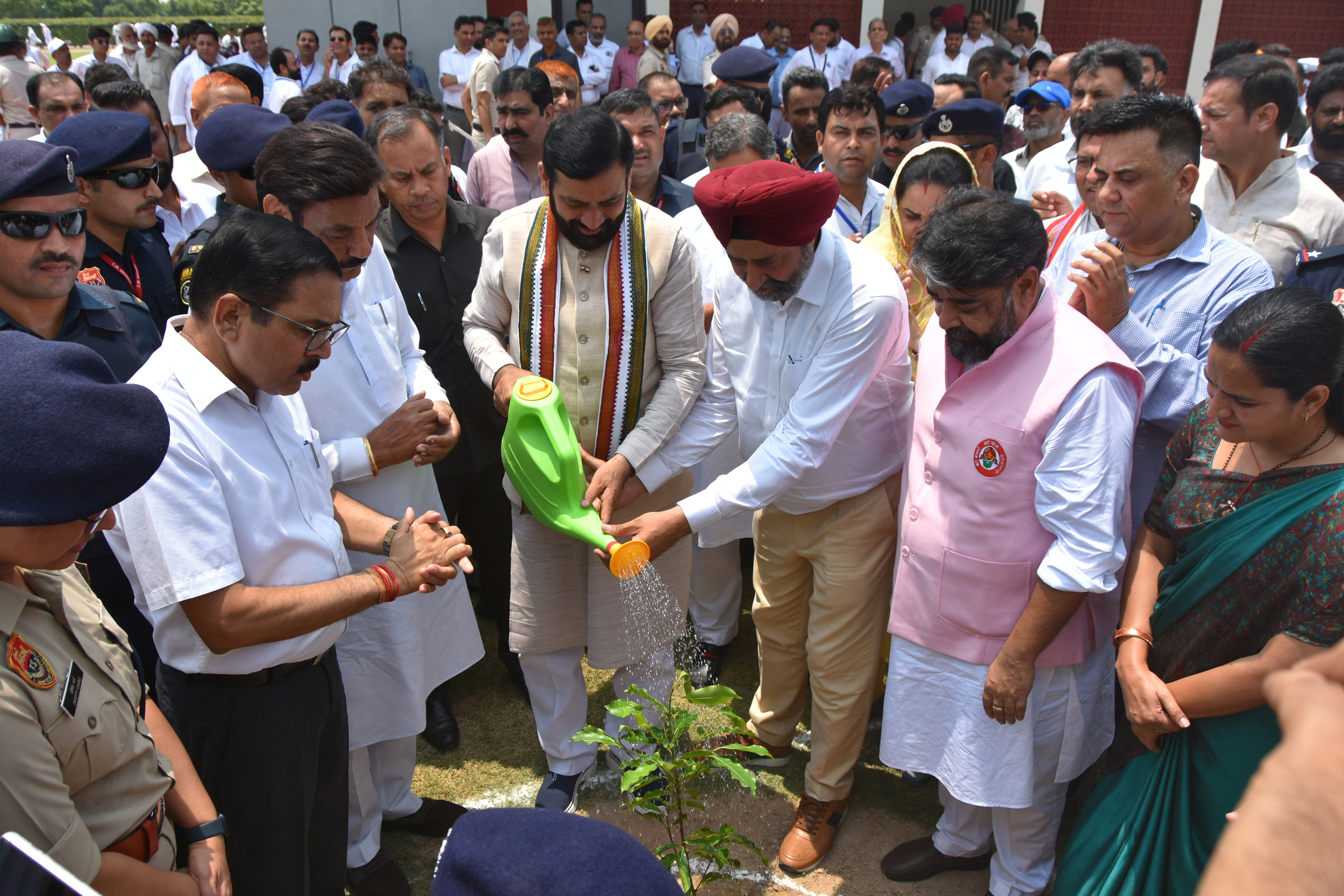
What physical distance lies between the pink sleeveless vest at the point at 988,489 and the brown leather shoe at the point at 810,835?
752 mm

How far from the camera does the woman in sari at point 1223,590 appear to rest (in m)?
1.97

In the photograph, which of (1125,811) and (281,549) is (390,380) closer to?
(281,549)

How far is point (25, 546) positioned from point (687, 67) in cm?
1245

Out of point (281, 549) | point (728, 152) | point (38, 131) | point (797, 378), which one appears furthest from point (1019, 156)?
point (38, 131)

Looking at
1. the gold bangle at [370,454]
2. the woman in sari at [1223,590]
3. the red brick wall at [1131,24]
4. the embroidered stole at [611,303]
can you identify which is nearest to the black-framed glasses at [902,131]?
the embroidered stole at [611,303]

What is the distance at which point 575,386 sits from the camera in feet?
9.41

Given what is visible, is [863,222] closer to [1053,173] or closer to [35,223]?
[1053,173]

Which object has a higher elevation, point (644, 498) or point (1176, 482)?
point (1176, 482)

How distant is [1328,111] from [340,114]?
4.87 m

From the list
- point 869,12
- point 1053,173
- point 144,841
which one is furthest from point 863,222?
point 869,12

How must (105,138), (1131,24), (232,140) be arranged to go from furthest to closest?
(1131,24) → (105,138) → (232,140)

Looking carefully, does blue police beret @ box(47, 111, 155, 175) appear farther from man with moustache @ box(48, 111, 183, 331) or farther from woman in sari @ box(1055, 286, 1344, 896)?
woman in sari @ box(1055, 286, 1344, 896)

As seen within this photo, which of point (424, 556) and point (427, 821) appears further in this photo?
point (427, 821)

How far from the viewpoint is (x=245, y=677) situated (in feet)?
6.76
